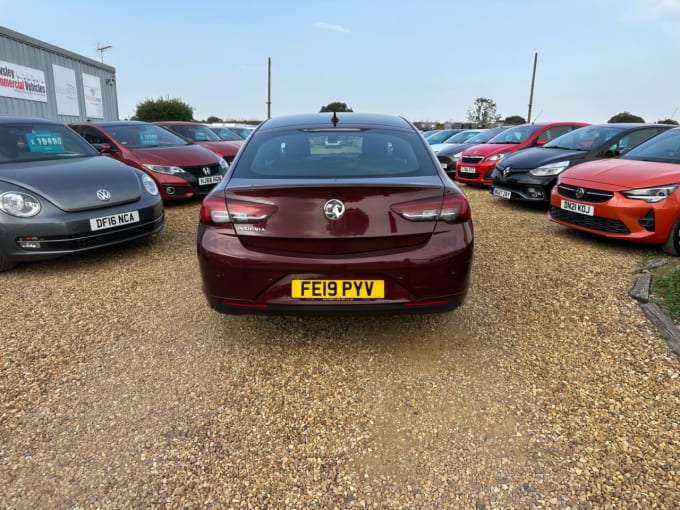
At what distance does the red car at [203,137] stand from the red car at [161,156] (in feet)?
5.87

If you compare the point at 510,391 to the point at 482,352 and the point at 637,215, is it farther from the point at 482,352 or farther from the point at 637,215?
the point at 637,215

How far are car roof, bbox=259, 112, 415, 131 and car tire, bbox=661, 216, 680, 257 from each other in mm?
3195

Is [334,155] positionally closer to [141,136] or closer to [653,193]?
[653,193]

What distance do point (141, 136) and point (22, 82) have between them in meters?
9.69

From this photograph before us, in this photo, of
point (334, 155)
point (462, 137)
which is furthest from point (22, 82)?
point (334, 155)

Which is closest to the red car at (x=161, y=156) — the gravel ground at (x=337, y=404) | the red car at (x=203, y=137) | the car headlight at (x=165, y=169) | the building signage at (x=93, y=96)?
the car headlight at (x=165, y=169)

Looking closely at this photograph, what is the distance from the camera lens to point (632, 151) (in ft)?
19.5

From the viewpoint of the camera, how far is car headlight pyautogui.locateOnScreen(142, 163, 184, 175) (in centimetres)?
744

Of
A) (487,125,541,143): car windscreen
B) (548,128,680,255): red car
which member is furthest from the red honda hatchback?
(487,125,541,143): car windscreen

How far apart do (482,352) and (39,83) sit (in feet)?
59.0

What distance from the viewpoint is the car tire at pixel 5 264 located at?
4266 mm

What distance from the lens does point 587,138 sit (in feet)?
25.0

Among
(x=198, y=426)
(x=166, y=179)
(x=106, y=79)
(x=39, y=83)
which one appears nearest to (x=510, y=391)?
(x=198, y=426)

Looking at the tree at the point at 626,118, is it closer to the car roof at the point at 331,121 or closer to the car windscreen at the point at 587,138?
the car windscreen at the point at 587,138
